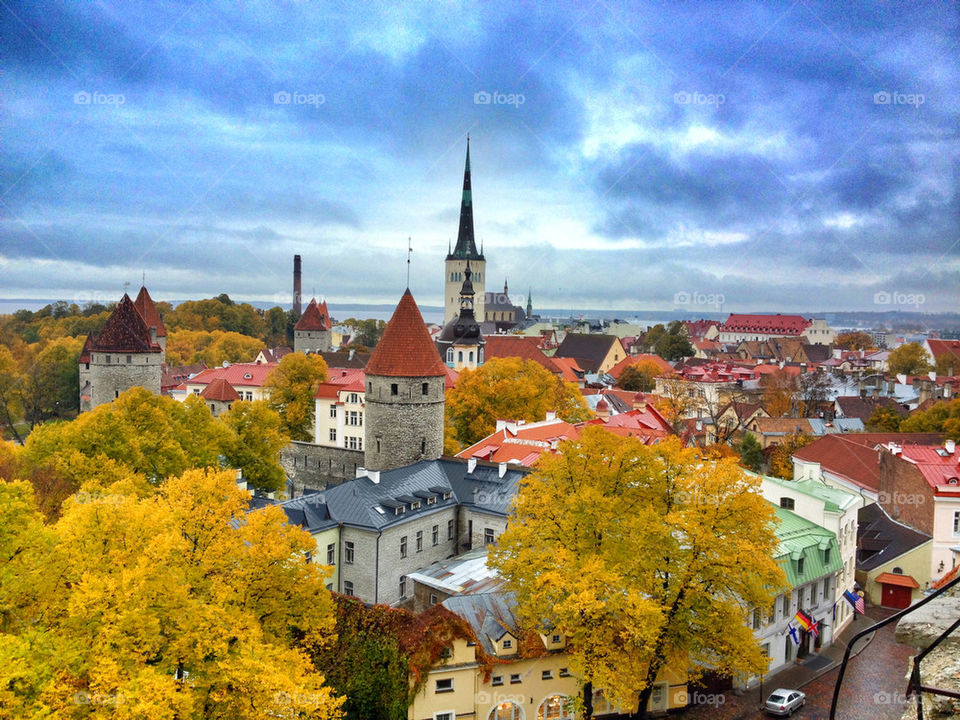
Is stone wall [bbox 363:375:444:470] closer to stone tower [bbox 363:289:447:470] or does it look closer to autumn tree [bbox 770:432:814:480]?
stone tower [bbox 363:289:447:470]

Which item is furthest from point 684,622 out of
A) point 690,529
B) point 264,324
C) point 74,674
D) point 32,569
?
point 264,324

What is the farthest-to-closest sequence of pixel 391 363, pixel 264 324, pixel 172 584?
pixel 264 324, pixel 391 363, pixel 172 584

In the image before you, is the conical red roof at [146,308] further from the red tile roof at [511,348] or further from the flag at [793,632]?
the flag at [793,632]

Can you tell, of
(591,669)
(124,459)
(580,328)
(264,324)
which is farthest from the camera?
(580,328)

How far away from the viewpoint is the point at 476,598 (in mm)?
21109

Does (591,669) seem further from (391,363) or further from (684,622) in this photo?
(391,363)

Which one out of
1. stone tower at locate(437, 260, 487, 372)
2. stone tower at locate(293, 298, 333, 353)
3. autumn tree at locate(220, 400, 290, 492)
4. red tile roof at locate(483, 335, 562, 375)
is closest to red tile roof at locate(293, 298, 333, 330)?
stone tower at locate(293, 298, 333, 353)

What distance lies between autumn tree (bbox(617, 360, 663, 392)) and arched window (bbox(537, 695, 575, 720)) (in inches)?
2293

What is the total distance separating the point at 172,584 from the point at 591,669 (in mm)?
9601

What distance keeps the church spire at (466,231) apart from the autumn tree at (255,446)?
279 feet

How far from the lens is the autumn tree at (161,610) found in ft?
42.5

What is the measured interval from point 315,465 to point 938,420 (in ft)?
123

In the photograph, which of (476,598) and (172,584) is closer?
(172,584)

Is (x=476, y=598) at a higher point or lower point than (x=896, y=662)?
higher
